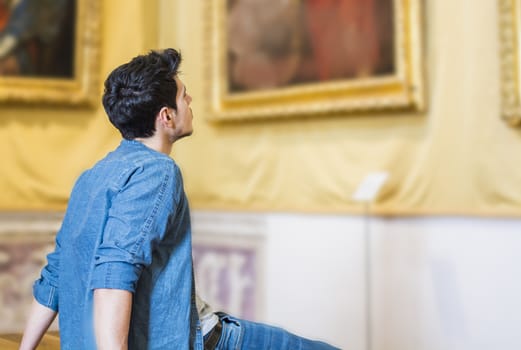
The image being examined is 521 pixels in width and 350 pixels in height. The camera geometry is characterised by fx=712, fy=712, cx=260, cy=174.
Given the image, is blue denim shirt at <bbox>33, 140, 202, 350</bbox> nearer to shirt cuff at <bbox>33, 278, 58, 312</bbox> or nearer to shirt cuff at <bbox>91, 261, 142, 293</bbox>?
shirt cuff at <bbox>91, 261, 142, 293</bbox>

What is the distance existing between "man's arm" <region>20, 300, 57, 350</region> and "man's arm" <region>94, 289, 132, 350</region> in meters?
0.66

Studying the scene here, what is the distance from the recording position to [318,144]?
6184mm

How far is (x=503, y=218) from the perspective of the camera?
4.98m

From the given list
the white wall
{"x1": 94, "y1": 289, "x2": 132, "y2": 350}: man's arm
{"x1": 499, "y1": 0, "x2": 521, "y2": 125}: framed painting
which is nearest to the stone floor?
{"x1": 94, "y1": 289, "x2": 132, "y2": 350}: man's arm

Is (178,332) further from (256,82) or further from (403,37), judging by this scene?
(256,82)

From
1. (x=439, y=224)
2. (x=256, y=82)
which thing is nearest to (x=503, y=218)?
(x=439, y=224)

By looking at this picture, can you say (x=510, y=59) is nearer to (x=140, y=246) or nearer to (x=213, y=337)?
(x=213, y=337)

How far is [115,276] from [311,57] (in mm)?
4335

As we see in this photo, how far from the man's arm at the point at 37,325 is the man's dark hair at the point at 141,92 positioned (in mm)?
798

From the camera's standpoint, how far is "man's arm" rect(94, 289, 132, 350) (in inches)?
85.0

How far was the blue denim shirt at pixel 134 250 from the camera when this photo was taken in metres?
2.22

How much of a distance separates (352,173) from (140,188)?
3833 millimetres

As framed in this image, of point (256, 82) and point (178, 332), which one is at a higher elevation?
point (256, 82)

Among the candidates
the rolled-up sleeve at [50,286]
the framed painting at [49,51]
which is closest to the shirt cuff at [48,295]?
the rolled-up sleeve at [50,286]
